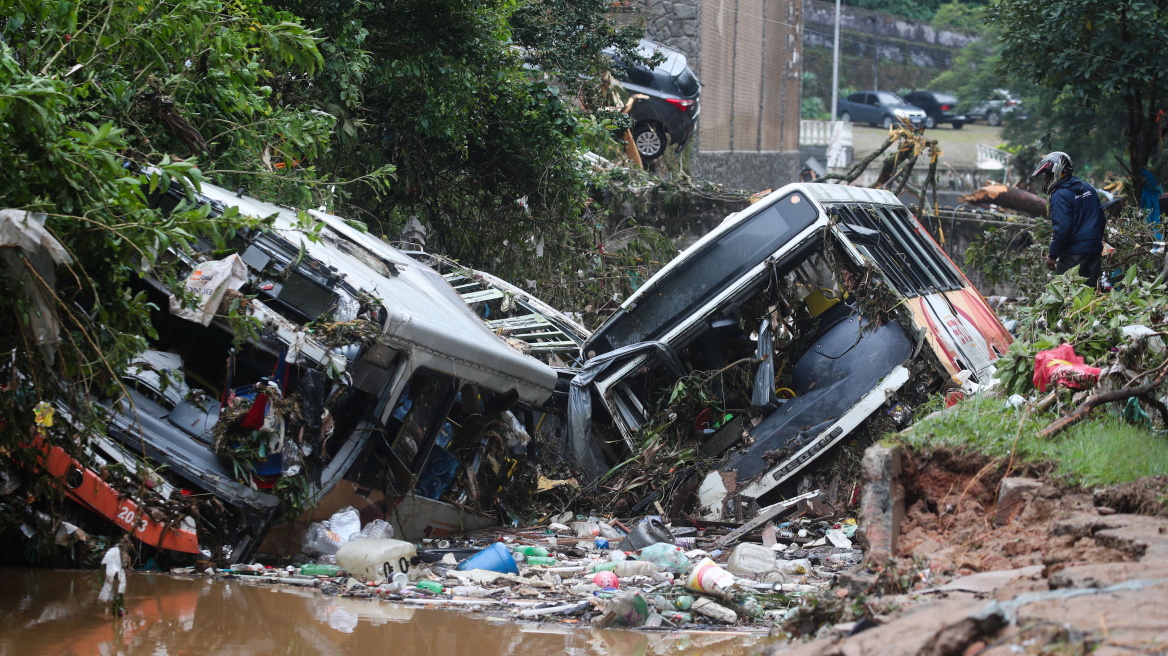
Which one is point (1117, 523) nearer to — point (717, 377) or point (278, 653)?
point (278, 653)

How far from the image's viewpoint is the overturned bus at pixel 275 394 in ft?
17.1

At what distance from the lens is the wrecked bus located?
7191 mm

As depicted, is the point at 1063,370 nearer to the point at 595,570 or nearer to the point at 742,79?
the point at 595,570

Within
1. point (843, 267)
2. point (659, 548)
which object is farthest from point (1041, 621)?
point (843, 267)

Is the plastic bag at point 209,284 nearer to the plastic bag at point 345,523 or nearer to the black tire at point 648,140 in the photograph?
the plastic bag at point 345,523

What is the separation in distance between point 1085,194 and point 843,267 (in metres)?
2.89

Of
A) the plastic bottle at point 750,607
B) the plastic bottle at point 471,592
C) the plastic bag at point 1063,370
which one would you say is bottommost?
the plastic bottle at point 471,592

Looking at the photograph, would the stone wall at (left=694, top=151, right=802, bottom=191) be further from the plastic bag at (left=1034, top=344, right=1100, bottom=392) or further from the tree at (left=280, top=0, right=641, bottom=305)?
the plastic bag at (left=1034, top=344, right=1100, bottom=392)

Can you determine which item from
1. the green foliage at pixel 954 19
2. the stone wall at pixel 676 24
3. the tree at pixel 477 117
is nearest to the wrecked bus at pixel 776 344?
the tree at pixel 477 117

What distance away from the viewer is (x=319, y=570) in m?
5.62

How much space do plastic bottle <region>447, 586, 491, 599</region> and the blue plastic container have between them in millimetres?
380

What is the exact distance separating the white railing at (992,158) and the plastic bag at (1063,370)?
2308cm

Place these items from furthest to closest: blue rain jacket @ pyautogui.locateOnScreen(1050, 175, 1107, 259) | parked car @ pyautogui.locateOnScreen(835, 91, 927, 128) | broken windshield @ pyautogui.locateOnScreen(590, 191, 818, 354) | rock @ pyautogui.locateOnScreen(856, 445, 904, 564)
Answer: parked car @ pyautogui.locateOnScreen(835, 91, 927, 128) < blue rain jacket @ pyautogui.locateOnScreen(1050, 175, 1107, 259) < broken windshield @ pyautogui.locateOnScreen(590, 191, 818, 354) < rock @ pyautogui.locateOnScreen(856, 445, 904, 564)

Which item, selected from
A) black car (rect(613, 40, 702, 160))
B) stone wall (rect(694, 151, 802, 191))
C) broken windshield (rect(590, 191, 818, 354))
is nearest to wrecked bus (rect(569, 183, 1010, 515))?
broken windshield (rect(590, 191, 818, 354))
